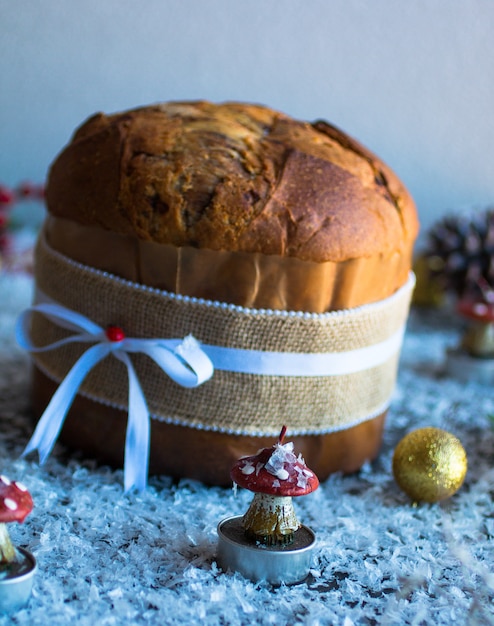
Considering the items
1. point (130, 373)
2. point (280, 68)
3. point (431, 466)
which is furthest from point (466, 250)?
point (130, 373)

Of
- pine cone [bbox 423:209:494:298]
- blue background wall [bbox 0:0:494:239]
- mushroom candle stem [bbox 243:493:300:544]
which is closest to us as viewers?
mushroom candle stem [bbox 243:493:300:544]


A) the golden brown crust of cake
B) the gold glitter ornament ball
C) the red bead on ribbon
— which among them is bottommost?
the gold glitter ornament ball

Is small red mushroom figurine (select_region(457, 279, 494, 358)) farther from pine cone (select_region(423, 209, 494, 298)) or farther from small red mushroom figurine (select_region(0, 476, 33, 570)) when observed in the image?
small red mushroom figurine (select_region(0, 476, 33, 570))

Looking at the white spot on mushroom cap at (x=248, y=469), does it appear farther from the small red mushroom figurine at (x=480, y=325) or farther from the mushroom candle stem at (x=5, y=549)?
the small red mushroom figurine at (x=480, y=325)

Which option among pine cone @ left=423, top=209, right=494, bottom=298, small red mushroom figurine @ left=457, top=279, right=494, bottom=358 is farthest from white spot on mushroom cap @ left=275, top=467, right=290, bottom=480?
pine cone @ left=423, top=209, right=494, bottom=298

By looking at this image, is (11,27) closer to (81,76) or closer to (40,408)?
(81,76)

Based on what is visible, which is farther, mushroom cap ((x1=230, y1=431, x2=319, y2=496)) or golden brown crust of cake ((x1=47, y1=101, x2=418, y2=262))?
golden brown crust of cake ((x1=47, y1=101, x2=418, y2=262))

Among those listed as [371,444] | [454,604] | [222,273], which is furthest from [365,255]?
[454,604]
